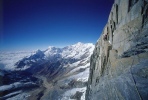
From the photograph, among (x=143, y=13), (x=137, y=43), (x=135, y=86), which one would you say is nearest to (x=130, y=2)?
(x=143, y=13)

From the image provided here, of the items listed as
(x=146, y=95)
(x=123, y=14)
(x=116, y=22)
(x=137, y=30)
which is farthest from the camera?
(x=116, y=22)

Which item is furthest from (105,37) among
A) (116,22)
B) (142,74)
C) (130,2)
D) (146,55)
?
(142,74)

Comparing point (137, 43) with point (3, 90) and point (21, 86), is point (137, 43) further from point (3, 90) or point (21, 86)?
point (21, 86)

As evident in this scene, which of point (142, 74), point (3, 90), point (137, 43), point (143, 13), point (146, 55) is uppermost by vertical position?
point (143, 13)

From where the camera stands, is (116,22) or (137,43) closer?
(137,43)

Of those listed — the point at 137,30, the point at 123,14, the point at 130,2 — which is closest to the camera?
the point at 137,30

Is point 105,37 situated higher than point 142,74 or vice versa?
point 105,37

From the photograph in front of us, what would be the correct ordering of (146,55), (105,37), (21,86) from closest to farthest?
(146,55) → (105,37) → (21,86)

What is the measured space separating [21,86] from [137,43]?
213 meters

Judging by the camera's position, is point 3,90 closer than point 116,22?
No

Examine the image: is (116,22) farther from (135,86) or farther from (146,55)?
(135,86)

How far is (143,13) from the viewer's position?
622 inches

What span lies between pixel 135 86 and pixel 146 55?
5124mm

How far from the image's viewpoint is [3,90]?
6939 inches
